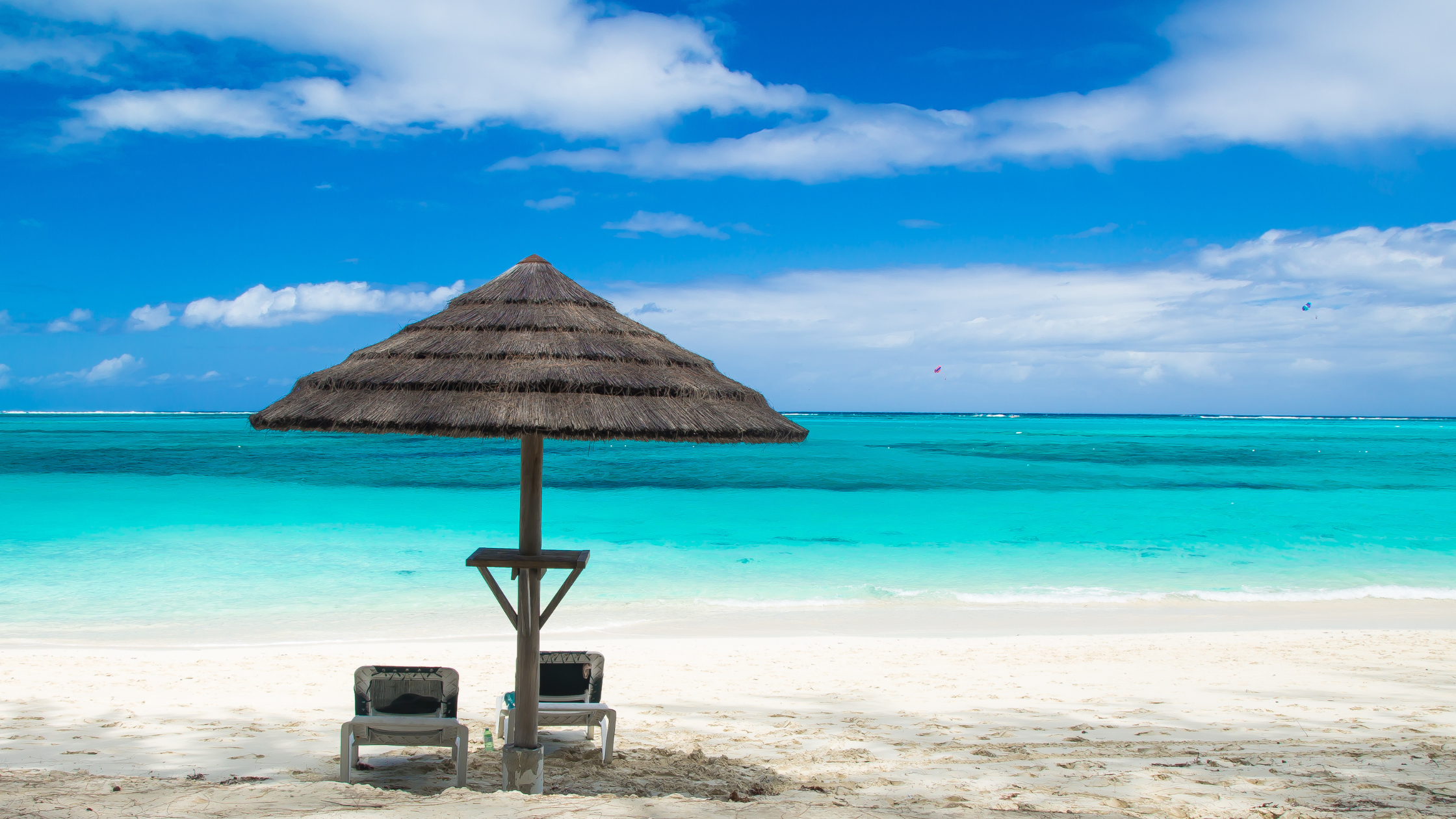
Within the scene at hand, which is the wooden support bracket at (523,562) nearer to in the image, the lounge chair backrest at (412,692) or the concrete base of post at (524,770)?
the concrete base of post at (524,770)

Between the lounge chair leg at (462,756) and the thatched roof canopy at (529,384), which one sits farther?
the lounge chair leg at (462,756)

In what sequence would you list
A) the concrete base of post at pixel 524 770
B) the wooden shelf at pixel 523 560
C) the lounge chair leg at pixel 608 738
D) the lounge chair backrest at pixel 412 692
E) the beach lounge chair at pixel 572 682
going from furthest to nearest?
the beach lounge chair at pixel 572 682 < the lounge chair leg at pixel 608 738 < the lounge chair backrest at pixel 412 692 < the concrete base of post at pixel 524 770 < the wooden shelf at pixel 523 560

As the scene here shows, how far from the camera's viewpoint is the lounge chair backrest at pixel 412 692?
3961 mm

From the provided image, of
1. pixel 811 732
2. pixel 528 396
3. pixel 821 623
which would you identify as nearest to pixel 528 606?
pixel 528 396

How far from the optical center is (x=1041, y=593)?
10.9 metres

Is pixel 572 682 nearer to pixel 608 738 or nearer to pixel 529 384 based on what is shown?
pixel 608 738

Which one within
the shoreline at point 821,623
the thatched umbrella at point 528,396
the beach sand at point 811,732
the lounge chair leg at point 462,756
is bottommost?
the shoreline at point 821,623

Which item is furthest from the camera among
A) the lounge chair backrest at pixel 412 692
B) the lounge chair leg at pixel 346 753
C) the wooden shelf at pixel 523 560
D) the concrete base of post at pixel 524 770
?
the lounge chair backrest at pixel 412 692

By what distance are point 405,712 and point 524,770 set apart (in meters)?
0.78

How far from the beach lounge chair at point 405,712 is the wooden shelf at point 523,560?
81 centimetres

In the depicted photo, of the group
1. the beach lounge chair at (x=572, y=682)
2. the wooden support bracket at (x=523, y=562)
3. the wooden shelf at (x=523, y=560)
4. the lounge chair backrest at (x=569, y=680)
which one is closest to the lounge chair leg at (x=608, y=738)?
the beach lounge chair at (x=572, y=682)

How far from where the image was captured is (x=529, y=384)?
129 inches

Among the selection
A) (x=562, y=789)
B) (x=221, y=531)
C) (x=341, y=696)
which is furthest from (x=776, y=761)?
(x=221, y=531)

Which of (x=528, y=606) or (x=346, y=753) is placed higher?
(x=528, y=606)
